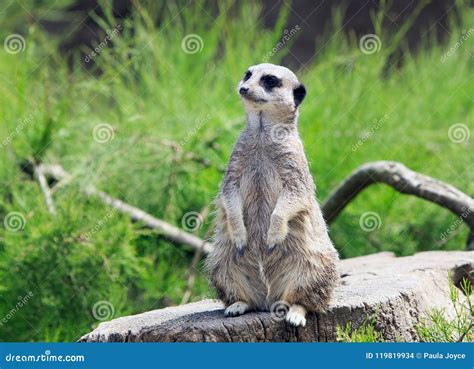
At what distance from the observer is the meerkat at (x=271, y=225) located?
10.1ft

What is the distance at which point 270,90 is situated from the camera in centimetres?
302

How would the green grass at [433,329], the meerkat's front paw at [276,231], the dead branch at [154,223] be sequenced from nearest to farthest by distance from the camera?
the green grass at [433,329]
the meerkat's front paw at [276,231]
the dead branch at [154,223]

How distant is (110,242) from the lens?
4.79 m

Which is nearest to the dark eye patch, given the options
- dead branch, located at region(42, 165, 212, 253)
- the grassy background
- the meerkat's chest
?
the meerkat's chest

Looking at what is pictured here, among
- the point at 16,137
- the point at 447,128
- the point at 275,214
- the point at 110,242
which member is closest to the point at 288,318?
the point at 275,214

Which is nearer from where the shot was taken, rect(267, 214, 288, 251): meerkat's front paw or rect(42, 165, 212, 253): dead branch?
rect(267, 214, 288, 251): meerkat's front paw

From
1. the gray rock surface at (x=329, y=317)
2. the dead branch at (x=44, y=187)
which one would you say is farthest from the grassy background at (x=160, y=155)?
the gray rock surface at (x=329, y=317)

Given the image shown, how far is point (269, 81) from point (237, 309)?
865mm

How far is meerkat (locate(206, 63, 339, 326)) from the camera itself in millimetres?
3088

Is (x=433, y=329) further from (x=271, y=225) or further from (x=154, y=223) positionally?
(x=154, y=223)

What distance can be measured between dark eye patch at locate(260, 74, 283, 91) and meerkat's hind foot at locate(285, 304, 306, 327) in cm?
82

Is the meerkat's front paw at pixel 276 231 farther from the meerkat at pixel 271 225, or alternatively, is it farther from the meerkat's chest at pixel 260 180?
the meerkat's chest at pixel 260 180

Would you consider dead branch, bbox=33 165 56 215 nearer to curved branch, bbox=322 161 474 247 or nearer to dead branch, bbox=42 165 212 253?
dead branch, bbox=42 165 212 253

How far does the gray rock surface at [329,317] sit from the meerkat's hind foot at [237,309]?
31 mm
